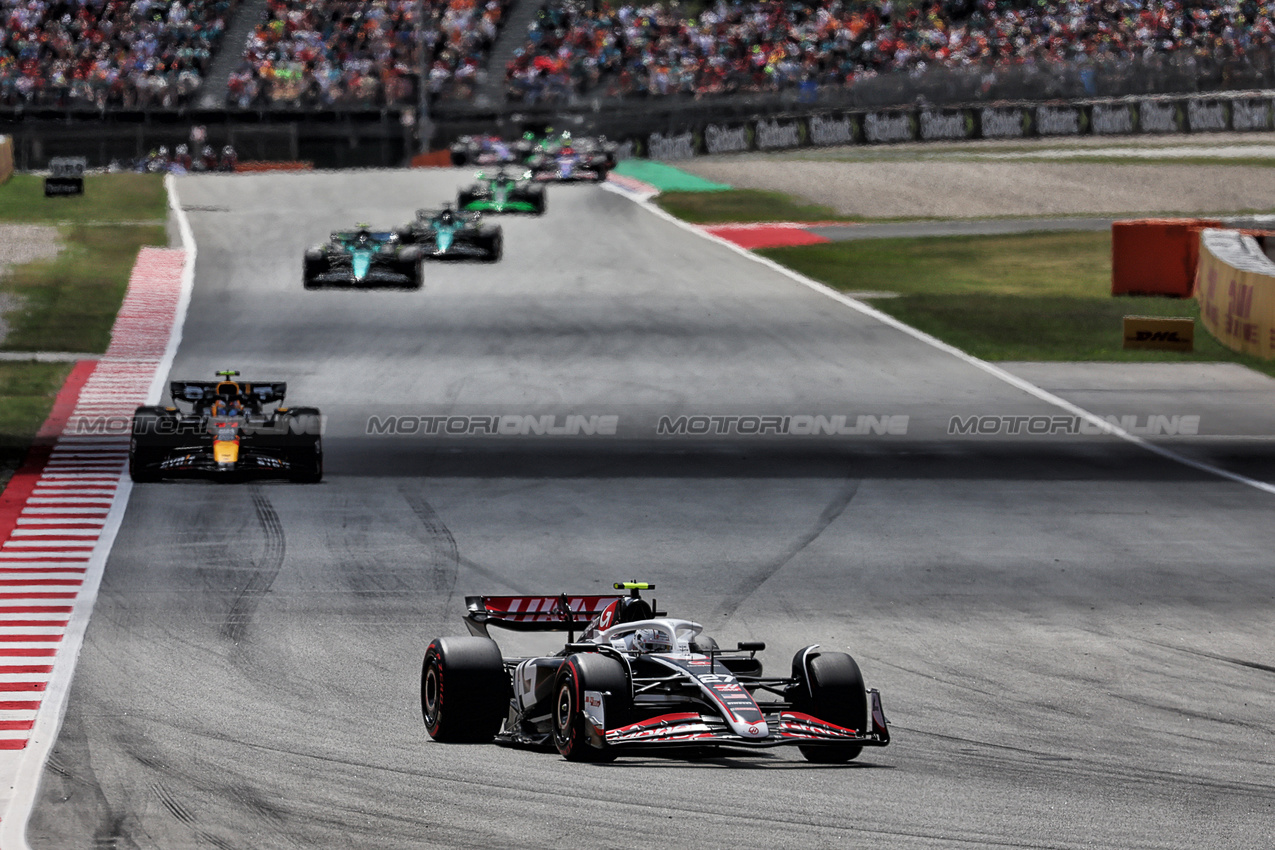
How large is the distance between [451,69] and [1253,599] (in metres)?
53.6

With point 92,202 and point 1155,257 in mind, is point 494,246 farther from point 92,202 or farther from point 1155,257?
point 92,202

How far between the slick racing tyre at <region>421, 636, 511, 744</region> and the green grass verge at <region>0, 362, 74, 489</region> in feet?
31.6

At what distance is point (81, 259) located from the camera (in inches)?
1439

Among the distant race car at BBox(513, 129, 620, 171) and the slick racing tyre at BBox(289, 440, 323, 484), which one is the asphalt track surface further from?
the distant race car at BBox(513, 129, 620, 171)

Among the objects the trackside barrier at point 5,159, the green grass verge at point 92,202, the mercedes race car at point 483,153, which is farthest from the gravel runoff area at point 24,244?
the mercedes race car at point 483,153

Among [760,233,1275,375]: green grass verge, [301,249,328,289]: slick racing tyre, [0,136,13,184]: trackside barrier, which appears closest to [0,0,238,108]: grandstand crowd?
[0,136,13,184]: trackside barrier

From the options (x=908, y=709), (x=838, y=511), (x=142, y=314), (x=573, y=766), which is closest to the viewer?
(x=573, y=766)

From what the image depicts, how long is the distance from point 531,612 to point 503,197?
33706 mm

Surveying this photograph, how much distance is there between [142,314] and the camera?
30.7m

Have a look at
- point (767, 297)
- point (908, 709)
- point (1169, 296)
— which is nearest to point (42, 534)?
point (908, 709)

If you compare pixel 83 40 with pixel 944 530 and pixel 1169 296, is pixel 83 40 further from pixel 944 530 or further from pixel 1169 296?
pixel 944 530

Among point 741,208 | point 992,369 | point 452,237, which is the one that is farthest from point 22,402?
point 741,208

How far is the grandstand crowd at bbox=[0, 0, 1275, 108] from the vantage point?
203ft

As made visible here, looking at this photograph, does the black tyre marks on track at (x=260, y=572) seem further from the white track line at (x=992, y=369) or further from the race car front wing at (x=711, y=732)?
the white track line at (x=992, y=369)
